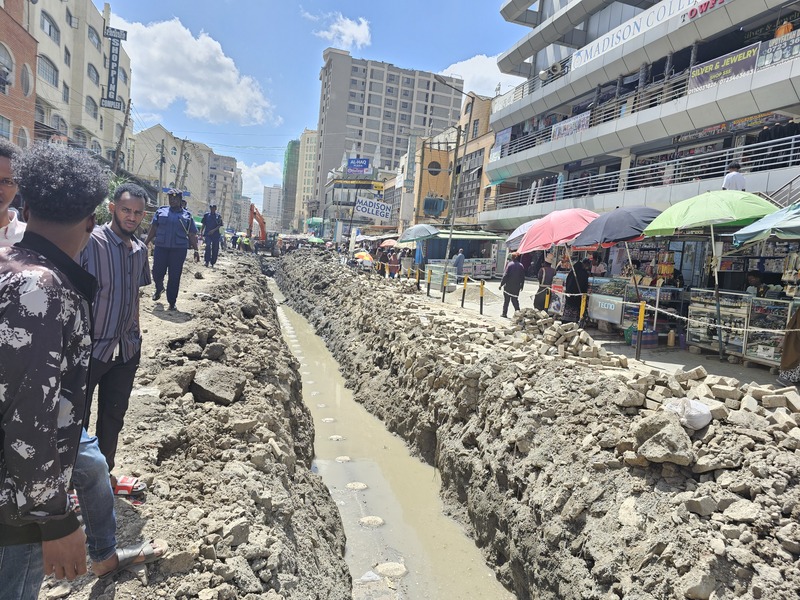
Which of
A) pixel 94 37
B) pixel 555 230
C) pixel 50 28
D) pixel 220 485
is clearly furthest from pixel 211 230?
pixel 94 37

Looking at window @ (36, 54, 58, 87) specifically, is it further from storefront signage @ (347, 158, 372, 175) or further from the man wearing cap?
storefront signage @ (347, 158, 372, 175)

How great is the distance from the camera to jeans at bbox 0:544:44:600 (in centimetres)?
164

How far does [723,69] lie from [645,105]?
13.2ft

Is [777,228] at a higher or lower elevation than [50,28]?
lower

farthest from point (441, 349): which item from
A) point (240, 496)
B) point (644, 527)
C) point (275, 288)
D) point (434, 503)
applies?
point (275, 288)

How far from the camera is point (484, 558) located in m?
5.49

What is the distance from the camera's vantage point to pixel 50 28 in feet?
109

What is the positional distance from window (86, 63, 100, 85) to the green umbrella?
46.2m

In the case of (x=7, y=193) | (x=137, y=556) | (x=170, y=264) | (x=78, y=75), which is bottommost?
(x=137, y=556)

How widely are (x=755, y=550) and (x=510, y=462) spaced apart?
8.43ft

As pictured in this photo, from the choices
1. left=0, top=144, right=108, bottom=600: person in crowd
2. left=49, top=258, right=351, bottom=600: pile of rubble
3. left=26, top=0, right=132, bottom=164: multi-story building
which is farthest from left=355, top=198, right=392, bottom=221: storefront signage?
left=0, top=144, right=108, bottom=600: person in crowd

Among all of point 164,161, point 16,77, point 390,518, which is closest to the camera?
point 390,518

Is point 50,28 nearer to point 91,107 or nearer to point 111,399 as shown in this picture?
point 91,107

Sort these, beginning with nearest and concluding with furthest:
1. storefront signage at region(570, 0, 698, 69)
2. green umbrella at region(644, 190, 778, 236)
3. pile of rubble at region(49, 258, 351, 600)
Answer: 1. pile of rubble at region(49, 258, 351, 600)
2. green umbrella at region(644, 190, 778, 236)
3. storefront signage at region(570, 0, 698, 69)
